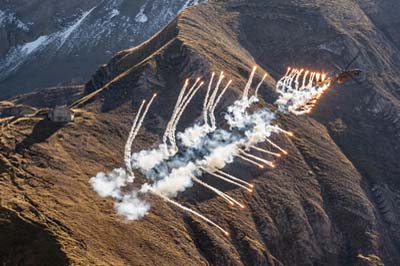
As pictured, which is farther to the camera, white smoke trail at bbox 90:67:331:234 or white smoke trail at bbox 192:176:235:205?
white smoke trail at bbox 192:176:235:205

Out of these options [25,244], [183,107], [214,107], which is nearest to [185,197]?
[183,107]

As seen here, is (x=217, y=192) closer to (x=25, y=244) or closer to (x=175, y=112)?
(x=175, y=112)

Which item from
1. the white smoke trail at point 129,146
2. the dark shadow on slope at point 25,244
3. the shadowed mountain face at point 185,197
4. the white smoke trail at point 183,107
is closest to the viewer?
the dark shadow on slope at point 25,244

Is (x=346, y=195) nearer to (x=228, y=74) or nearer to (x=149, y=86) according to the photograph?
(x=228, y=74)

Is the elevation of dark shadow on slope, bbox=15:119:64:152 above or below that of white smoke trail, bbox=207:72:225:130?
below

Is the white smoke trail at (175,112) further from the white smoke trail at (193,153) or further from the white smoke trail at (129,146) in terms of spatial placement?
the white smoke trail at (129,146)

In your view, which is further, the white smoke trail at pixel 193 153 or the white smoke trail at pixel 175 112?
the white smoke trail at pixel 175 112

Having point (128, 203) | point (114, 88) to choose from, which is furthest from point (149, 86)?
point (128, 203)

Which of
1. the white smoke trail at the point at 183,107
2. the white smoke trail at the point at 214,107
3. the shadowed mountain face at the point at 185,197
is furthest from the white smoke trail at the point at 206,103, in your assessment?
the white smoke trail at the point at 183,107

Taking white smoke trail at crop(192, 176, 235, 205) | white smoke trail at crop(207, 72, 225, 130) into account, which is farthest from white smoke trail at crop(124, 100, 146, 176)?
white smoke trail at crop(207, 72, 225, 130)

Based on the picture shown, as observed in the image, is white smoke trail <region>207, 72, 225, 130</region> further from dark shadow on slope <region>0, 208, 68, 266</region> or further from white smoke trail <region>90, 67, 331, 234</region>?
dark shadow on slope <region>0, 208, 68, 266</region>

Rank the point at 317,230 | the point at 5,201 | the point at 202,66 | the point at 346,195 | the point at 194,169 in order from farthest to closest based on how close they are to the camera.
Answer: the point at 202,66 → the point at 346,195 → the point at 317,230 → the point at 194,169 → the point at 5,201
